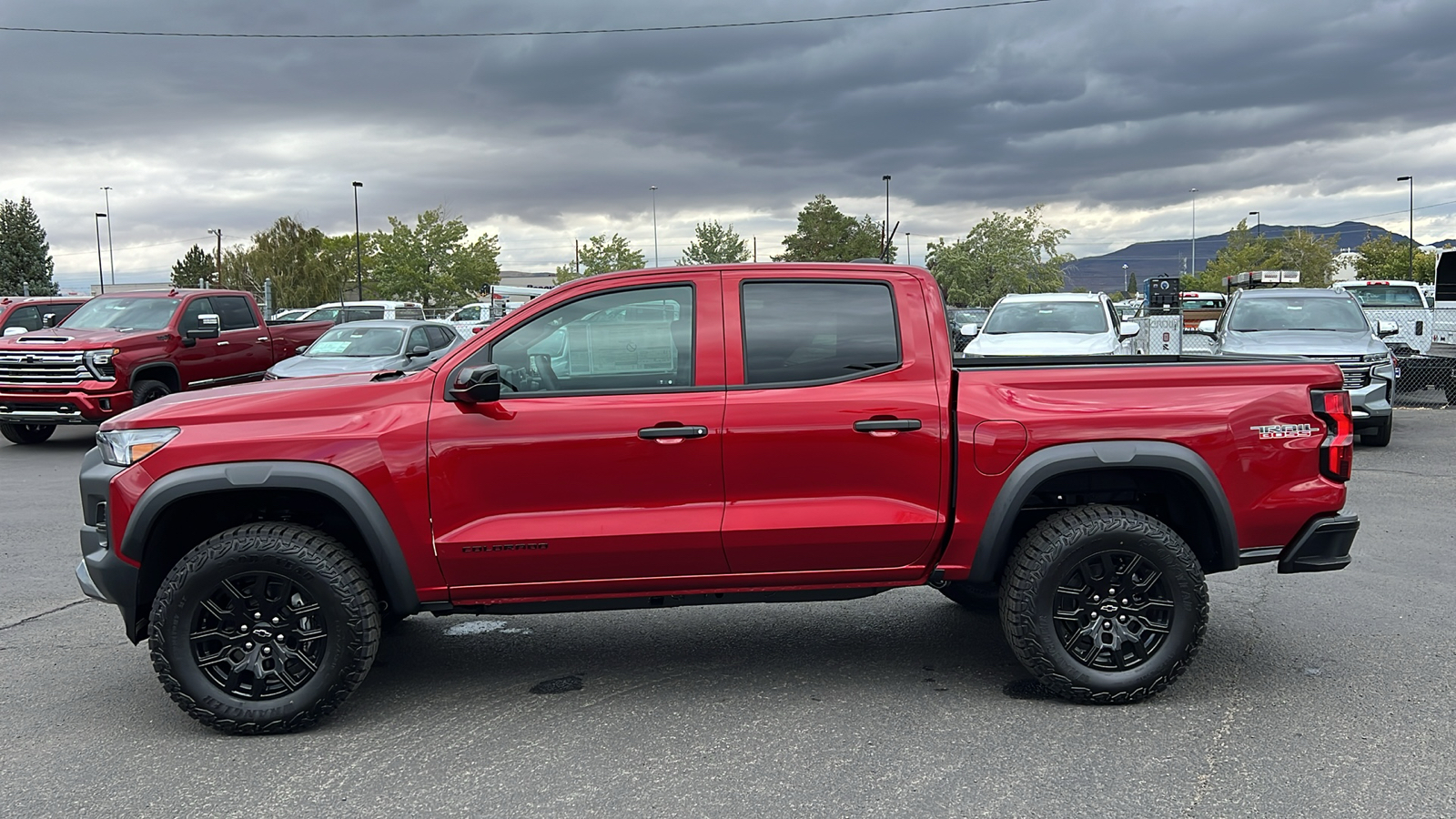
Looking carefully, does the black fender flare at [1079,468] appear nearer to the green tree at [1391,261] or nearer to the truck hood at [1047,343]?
the truck hood at [1047,343]

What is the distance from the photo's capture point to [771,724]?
438 centimetres

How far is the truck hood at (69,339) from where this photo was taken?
44.6 ft

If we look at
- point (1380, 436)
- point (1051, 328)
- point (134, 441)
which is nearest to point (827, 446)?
point (134, 441)

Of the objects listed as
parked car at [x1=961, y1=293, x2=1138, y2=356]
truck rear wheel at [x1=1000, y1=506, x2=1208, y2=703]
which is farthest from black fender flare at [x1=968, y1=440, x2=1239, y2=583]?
parked car at [x1=961, y1=293, x2=1138, y2=356]

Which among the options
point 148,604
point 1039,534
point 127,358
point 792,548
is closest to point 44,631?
point 148,604

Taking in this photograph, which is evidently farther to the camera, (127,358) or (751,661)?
(127,358)

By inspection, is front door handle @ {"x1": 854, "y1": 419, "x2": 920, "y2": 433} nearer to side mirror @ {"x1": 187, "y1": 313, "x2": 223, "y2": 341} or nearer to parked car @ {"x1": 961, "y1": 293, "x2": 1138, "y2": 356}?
parked car @ {"x1": 961, "y1": 293, "x2": 1138, "y2": 356}

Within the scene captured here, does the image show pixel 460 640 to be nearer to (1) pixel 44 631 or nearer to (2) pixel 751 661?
(2) pixel 751 661

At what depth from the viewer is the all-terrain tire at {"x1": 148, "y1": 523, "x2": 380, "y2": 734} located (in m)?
4.25

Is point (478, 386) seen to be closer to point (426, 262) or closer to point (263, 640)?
point (263, 640)

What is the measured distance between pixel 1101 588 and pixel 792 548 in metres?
1.27

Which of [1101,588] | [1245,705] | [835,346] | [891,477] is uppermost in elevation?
[835,346]

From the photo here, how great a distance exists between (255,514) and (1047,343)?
38.3 feet

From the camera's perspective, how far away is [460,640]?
5.66 m
